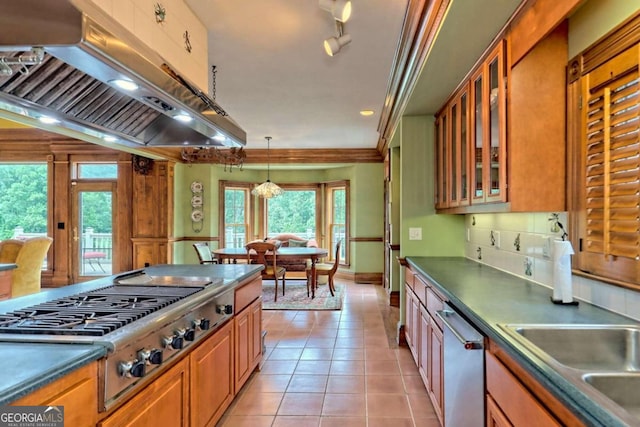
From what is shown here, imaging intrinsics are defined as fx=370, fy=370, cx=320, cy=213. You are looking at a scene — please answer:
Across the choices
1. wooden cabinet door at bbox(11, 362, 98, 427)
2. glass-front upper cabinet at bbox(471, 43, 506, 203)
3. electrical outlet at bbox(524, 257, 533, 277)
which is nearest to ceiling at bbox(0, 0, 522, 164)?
glass-front upper cabinet at bbox(471, 43, 506, 203)

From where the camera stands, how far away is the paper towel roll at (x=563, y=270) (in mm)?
1627

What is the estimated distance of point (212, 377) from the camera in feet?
6.61

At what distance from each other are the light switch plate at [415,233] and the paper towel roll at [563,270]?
1.97 metres

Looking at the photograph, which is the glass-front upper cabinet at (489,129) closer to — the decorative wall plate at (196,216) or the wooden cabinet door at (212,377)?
the wooden cabinet door at (212,377)

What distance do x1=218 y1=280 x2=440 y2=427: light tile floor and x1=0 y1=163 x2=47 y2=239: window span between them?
16.6ft

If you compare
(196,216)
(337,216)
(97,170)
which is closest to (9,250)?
(97,170)

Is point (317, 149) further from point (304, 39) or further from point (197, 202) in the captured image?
point (304, 39)

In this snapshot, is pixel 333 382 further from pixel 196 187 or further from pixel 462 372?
pixel 196 187

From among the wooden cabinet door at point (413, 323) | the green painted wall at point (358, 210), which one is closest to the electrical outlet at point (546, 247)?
the wooden cabinet door at point (413, 323)

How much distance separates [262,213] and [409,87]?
244 inches

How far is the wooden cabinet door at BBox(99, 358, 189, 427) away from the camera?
48.7 inches

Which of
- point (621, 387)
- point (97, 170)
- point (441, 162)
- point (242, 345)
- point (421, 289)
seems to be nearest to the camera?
point (621, 387)

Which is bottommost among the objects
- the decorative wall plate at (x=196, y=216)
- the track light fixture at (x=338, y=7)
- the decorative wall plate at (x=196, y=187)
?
the decorative wall plate at (x=196, y=216)

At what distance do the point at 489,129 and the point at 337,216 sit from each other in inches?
243
